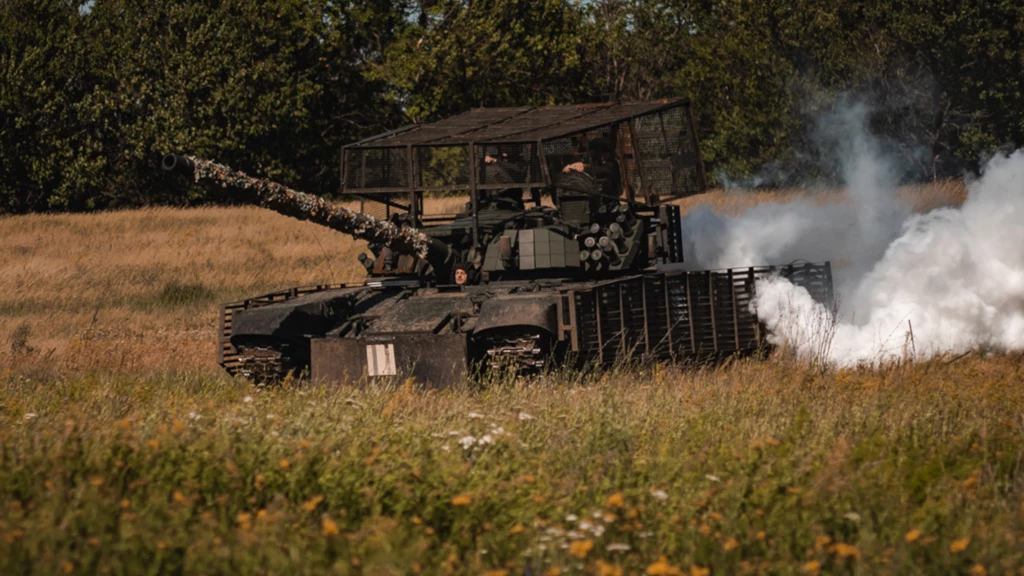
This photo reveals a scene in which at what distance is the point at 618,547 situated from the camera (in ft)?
19.6

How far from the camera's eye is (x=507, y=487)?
23.2ft

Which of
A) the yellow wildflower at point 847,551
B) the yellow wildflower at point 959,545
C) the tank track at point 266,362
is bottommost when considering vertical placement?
the yellow wildflower at point 959,545

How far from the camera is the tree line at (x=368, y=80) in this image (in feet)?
105

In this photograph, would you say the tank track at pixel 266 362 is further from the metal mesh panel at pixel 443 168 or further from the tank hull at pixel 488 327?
the metal mesh panel at pixel 443 168

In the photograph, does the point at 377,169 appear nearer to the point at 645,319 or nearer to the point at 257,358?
the point at 257,358

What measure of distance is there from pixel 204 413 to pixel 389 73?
30781 mm

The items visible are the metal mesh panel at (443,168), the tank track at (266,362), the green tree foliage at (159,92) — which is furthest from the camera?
the green tree foliage at (159,92)

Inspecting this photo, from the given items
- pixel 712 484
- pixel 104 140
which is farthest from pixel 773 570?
pixel 104 140

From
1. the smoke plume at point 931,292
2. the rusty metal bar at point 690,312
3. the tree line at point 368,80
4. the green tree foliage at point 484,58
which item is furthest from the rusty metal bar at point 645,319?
the green tree foliage at point 484,58

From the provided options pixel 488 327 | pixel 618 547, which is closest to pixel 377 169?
pixel 488 327

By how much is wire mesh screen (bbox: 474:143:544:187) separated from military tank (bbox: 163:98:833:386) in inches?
0.5

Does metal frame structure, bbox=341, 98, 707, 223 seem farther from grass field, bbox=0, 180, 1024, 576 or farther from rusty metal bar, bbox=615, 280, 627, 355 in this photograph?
grass field, bbox=0, 180, 1024, 576

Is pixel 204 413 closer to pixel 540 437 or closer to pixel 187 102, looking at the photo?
pixel 540 437

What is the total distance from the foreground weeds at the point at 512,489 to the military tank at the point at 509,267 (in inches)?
88.2
